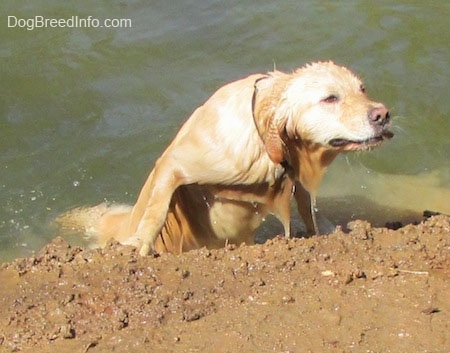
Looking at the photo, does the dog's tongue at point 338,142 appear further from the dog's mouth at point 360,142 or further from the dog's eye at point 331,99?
the dog's eye at point 331,99

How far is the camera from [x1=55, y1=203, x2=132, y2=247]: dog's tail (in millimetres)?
7391

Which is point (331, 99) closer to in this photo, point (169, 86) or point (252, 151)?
point (252, 151)

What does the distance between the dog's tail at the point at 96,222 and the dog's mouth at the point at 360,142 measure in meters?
1.91

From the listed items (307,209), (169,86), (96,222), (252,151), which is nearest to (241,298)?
(252,151)

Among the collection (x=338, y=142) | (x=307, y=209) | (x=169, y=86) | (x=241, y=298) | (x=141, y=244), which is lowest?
(x=169, y=86)

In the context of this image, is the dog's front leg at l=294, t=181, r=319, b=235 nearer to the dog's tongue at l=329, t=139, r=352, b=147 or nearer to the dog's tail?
the dog's tongue at l=329, t=139, r=352, b=147

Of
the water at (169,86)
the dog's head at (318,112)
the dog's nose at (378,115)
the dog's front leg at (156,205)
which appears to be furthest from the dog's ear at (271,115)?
the water at (169,86)

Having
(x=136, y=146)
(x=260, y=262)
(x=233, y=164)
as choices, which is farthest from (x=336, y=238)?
(x=136, y=146)

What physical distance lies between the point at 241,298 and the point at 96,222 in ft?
10.9

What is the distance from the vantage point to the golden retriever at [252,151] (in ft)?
19.3

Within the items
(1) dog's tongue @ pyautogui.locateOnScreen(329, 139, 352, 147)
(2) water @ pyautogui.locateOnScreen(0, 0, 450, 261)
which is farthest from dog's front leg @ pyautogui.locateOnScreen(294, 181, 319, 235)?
(2) water @ pyautogui.locateOnScreen(0, 0, 450, 261)

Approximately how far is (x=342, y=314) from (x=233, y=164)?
1.77 metres

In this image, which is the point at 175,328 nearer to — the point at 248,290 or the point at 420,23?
the point at 248,290

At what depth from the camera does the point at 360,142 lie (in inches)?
233
